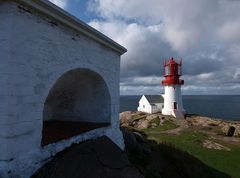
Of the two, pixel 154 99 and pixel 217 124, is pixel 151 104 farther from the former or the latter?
pixel 217 124

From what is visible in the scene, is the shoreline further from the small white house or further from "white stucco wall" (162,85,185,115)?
the small white house

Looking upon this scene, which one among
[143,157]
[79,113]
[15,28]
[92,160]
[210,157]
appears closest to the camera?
[15,28]

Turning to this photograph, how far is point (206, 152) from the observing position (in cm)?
1814

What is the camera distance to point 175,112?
34469 millimetres

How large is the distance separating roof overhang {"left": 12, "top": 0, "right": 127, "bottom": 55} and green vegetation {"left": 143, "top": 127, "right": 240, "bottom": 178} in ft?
27.8

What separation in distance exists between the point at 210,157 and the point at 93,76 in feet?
41.7

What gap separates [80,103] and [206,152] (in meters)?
13.3

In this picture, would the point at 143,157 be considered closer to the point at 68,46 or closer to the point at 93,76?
the point at 93,76

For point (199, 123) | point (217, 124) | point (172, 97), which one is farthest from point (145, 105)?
point (217, 124)

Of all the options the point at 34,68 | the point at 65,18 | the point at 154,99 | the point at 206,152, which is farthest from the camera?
the point at 154,99

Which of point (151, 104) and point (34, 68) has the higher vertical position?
point (34, 68)

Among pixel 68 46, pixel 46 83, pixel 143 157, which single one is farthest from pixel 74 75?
pixel 143 157

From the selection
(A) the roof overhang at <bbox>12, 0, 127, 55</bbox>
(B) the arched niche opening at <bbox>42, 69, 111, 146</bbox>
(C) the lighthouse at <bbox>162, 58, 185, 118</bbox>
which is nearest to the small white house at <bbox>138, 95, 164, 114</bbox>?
(C) the lighthouse at <bbox>162, 58, 185, 118</bbox>

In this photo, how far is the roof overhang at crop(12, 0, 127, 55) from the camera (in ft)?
15.8
